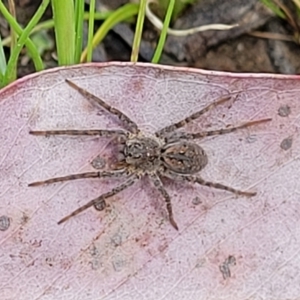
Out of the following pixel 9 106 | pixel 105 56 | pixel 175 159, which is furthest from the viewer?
pixel 105 56

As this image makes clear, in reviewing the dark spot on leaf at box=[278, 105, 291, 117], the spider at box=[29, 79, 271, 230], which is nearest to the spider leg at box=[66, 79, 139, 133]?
the spider at box=[29, 79, 271, 230]

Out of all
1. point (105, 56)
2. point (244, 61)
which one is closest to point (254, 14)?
point (244, 61)

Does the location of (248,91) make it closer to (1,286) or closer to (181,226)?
(181,226)

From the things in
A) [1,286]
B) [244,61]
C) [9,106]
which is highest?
[9,106]

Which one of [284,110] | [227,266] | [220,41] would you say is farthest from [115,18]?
[227,266]

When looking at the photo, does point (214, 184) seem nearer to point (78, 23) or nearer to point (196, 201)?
point (196, 201)

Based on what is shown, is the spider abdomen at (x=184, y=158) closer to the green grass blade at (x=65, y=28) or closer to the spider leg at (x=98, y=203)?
the spider leg at (x=98, y=203)
